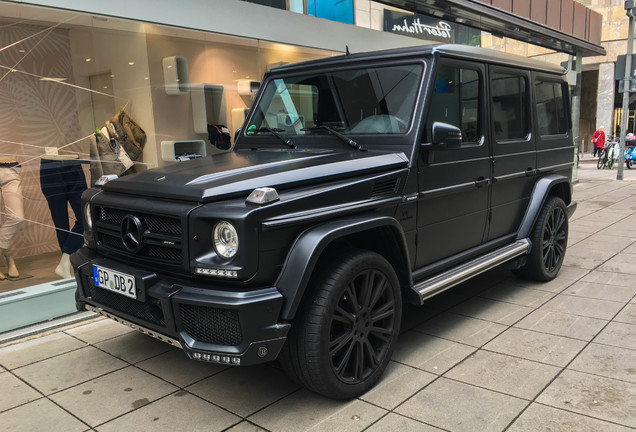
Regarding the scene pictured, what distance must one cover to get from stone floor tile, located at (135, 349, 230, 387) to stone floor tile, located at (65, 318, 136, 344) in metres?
0.70

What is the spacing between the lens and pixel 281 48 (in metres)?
6.70

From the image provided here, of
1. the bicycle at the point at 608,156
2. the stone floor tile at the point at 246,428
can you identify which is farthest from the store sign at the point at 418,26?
the bicycle at the point at 608,156

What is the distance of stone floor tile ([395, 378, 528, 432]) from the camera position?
8.96 ft

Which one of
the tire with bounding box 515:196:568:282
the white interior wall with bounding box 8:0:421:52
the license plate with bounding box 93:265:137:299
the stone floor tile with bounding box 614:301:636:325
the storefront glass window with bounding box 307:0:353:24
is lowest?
A: the stone floor tile with bounding box 614:301:636:325

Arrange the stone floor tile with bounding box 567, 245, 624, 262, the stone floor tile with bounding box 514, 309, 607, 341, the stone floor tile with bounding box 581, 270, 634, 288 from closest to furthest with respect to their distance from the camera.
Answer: the stone floor tile with bounding box 514, 309, 607, 341 → the stone floor tile with bounding box 581, 270, 634, 288 → the stone floor tile with bounding box 567, 245, 624, 262

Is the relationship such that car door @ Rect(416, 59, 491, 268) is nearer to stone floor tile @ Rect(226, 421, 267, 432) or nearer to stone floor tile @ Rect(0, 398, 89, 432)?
stone floor tile @ Rect(226, 421, 267, 432)

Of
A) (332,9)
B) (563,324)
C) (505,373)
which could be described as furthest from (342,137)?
(332,9)

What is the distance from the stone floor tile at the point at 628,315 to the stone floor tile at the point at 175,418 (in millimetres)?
3286

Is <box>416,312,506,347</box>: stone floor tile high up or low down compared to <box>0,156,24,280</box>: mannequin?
down

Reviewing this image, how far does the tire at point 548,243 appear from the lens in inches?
194

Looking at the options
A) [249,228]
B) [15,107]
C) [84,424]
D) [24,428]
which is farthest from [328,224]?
[15,107]

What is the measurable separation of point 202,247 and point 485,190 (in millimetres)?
2551

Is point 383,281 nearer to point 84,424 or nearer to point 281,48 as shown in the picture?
point 84,424

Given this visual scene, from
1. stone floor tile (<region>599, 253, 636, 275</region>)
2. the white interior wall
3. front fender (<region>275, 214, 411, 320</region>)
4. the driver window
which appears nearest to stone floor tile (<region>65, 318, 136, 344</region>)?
front fender (<region>275, 214, 411, 320</region>)
